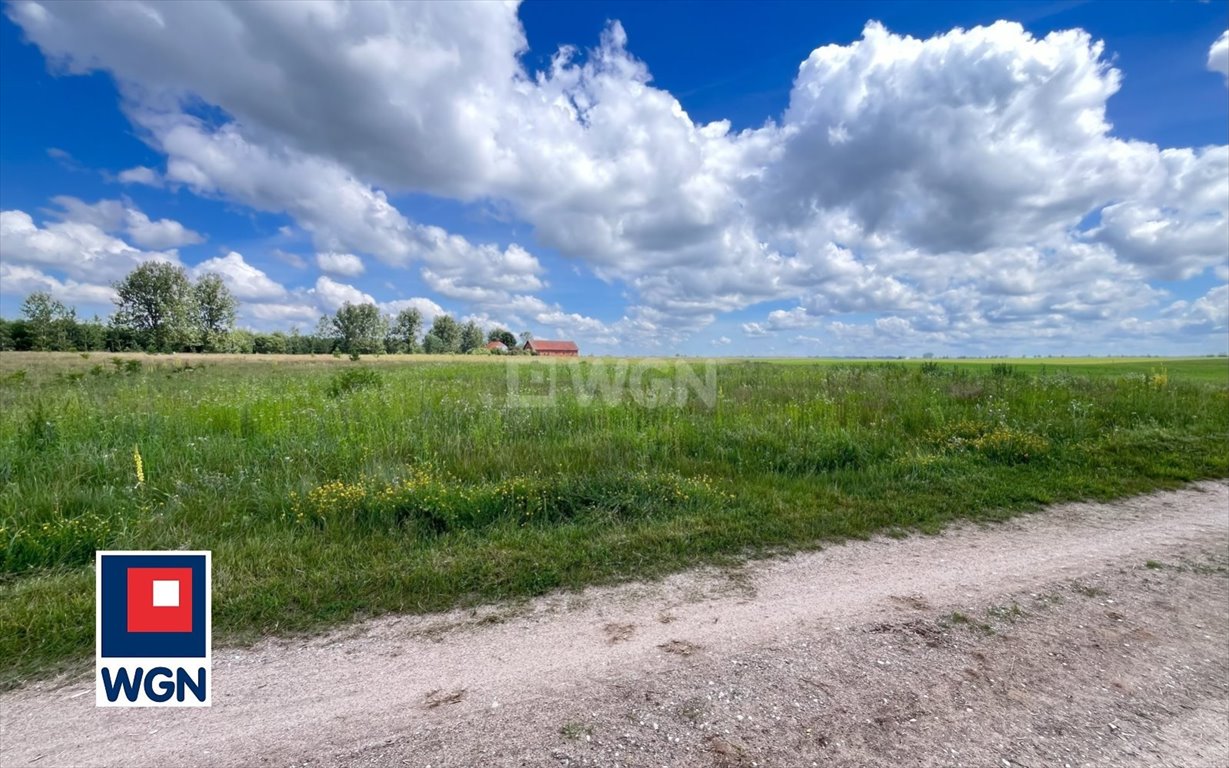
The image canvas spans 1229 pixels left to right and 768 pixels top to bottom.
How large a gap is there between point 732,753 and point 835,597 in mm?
1875

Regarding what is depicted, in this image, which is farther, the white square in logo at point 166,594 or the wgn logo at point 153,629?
the white square in logo at point 166,594

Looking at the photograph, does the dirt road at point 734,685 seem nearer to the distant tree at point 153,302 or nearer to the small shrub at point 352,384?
the small shrub at point 352,384

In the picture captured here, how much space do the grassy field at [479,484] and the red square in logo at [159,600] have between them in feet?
0.79

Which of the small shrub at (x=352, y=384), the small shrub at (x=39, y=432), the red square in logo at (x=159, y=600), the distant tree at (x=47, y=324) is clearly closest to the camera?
the red square in logo at (x=159, y=600)

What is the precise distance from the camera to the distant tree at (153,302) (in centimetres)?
7031

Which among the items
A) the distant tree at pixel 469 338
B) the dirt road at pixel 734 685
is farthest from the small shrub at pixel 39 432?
the distant tree at pixel 469 338

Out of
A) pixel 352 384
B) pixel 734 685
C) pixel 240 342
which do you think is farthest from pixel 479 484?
pixel 240 342

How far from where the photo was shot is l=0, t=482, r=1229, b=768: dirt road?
245 cm

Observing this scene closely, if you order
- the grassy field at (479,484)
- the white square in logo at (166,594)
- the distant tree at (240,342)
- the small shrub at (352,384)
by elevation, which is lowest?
the white square in logo at (166,594)

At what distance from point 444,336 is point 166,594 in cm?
11456

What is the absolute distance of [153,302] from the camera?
7188 centimetres

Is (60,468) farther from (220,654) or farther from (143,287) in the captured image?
(143,287)

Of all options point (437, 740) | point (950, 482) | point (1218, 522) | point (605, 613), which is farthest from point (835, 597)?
point (1218, 522)

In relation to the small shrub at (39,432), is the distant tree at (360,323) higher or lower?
higher
